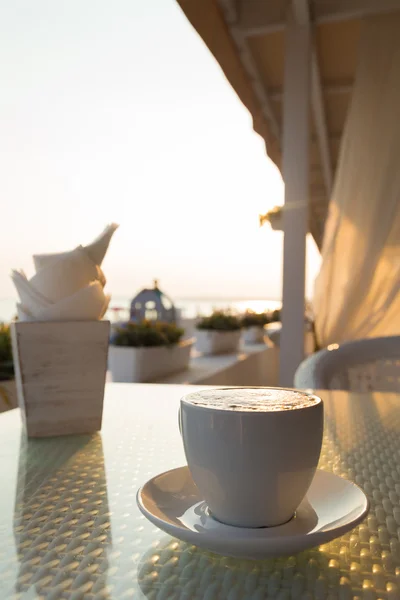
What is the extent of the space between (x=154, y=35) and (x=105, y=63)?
294mm

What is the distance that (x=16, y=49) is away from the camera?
2.45 m

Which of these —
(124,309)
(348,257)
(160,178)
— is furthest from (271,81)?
(124,309)

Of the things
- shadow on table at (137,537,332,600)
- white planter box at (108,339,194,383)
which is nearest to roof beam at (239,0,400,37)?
white planter box at (108,339,194,383)

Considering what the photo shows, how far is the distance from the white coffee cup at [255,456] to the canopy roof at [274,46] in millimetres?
2106

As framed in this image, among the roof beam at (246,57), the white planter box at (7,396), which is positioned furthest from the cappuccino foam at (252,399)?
the roof beam at (246,57)

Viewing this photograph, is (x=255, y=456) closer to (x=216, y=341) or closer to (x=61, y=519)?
(x=61, y=519)

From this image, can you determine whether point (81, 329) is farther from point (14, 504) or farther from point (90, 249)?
point (14, 504)

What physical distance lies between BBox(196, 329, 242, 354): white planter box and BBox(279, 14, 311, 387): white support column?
8.45ft

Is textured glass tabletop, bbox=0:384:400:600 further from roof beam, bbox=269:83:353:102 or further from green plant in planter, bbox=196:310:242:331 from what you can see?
green plant in planter, bbox=196:310:242:331

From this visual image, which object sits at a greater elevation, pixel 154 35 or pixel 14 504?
pixel 154 35

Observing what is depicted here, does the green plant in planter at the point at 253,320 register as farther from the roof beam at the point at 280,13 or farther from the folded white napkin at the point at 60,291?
the folded white napkin at the point at 60,291

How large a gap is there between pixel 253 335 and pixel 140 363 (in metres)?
3.68

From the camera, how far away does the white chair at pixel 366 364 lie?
1.15 metres

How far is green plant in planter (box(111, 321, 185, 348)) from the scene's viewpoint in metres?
3.46
